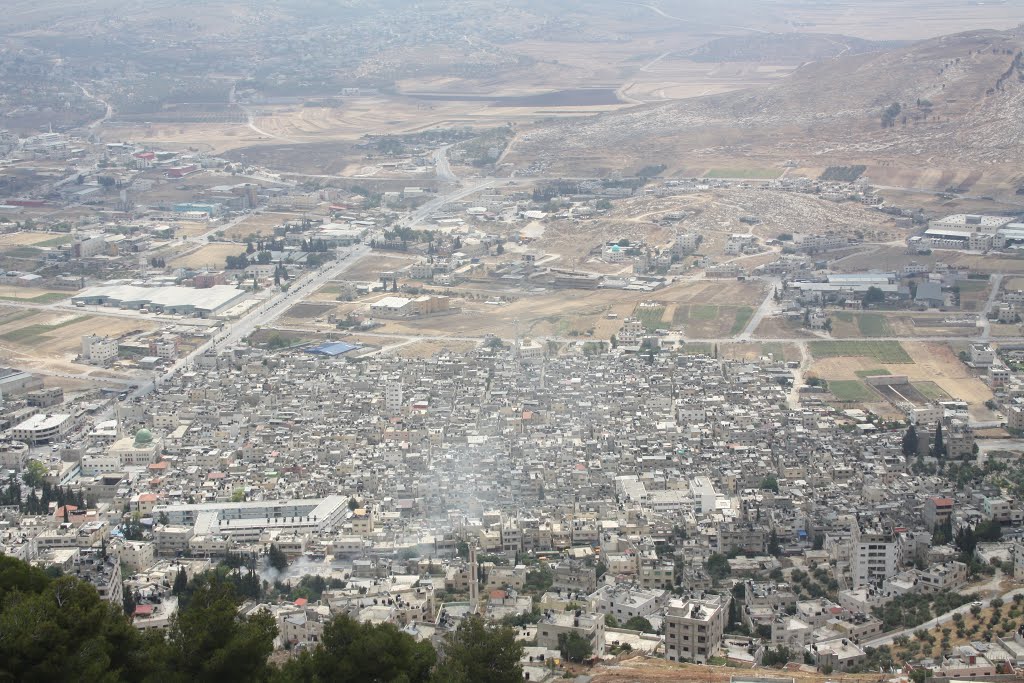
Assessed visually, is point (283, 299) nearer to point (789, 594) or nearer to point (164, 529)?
point (164, 529)

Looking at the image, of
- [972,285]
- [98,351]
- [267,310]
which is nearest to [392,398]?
[98,351]

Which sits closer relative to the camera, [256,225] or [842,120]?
[256,225]

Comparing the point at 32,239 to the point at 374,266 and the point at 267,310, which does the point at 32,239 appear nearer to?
the point at 374,266

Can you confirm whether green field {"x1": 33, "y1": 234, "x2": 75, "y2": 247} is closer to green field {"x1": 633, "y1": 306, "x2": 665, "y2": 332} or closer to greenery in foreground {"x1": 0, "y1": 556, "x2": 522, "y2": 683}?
green field {"x1": 633, "y1": 306, "x2": 665, "y2": 332}

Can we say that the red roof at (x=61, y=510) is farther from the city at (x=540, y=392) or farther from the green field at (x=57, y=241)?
the green field at (x=57, y=241)

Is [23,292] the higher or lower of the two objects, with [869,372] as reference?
A: lower

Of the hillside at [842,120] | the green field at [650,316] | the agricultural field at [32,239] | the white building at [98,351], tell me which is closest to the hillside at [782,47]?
the hillside at [842,120]

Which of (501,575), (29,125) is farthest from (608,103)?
(501,575)
